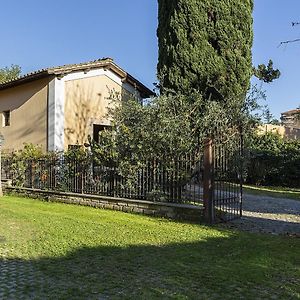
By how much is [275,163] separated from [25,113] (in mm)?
13308

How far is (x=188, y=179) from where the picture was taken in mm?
10531

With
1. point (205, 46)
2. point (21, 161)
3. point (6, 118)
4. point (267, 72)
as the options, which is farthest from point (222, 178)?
point (267, 72)

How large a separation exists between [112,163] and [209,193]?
355cm

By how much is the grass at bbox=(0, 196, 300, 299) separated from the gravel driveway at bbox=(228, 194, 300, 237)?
0.95 meters

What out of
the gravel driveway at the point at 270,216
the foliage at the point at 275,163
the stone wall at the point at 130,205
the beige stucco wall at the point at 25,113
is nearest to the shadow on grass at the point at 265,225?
the gravel driveway at the point at 270,216

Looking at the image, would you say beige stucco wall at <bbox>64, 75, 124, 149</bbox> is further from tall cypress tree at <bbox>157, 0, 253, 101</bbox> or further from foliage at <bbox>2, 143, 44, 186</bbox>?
tall cypress tree at <bbox>157, 0, 253, 101</bbox>

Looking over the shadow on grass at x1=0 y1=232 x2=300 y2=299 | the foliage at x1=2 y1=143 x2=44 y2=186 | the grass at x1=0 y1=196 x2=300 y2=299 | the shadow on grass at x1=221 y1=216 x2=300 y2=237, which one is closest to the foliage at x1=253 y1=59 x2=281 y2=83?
the foliage at x1=2 y1=143 x2=44 y2=186

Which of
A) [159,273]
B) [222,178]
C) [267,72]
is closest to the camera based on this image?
[159,273]

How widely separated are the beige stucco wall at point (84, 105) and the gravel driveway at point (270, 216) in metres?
7.23

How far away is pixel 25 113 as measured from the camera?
57.1 ft

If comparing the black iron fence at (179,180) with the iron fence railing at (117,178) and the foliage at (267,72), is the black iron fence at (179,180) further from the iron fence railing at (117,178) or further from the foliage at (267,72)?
the foliage at (267,72)

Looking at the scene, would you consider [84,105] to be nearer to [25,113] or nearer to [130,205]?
[25,113]

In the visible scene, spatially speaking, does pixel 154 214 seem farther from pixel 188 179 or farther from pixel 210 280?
pixel 210 280

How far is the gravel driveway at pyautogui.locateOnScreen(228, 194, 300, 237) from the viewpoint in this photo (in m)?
9.28
